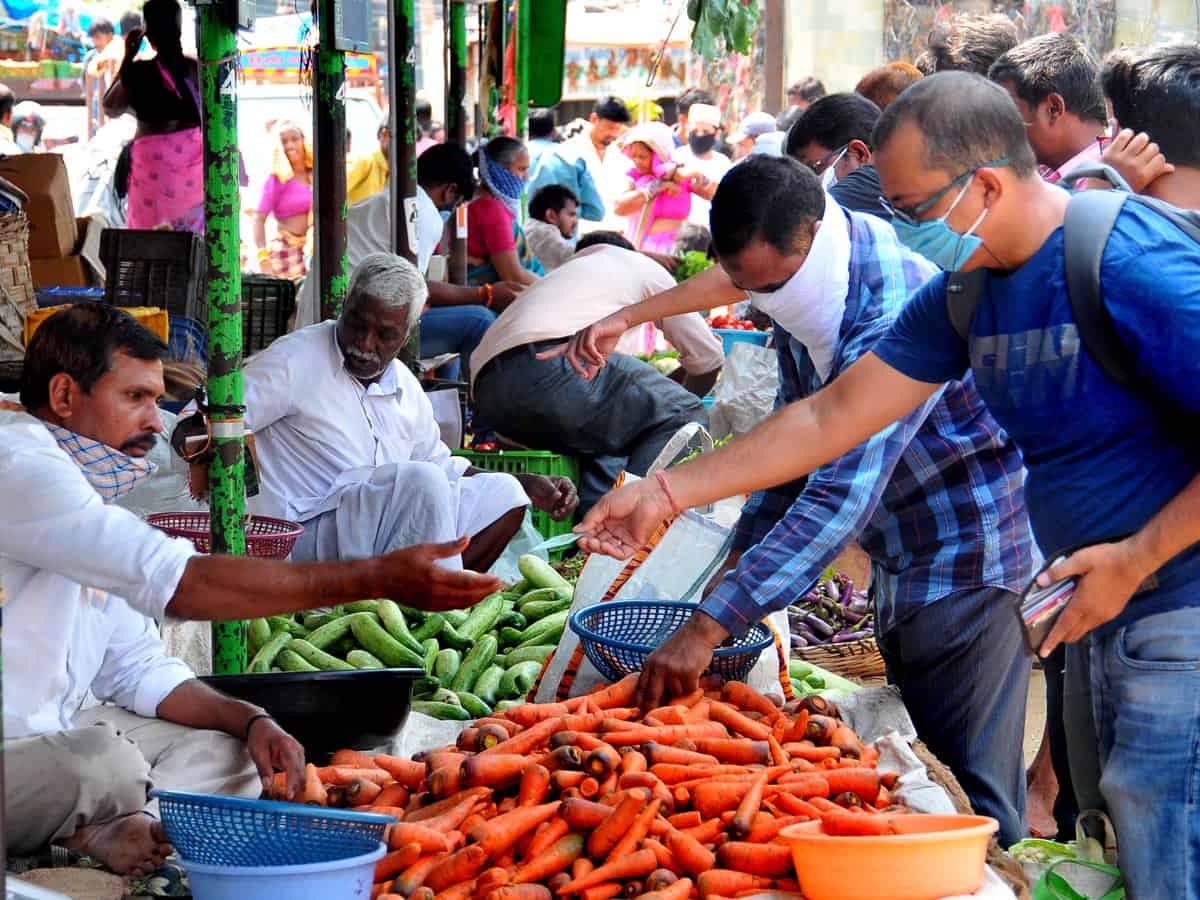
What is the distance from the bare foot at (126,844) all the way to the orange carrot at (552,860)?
777mm

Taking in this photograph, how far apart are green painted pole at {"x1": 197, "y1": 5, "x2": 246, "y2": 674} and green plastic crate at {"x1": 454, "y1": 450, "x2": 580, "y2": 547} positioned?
2.35 m

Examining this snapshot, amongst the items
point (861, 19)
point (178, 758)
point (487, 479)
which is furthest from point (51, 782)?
point (861, 19)

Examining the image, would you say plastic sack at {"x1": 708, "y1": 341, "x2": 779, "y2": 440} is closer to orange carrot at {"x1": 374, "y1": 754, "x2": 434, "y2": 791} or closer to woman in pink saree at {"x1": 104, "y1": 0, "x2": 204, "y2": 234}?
woman in pink saree at {"x1": 104, "y1": 0, "x2": 204, "y2": 234}

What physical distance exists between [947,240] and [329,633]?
9.22 ft

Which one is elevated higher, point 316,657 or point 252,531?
point 252,531

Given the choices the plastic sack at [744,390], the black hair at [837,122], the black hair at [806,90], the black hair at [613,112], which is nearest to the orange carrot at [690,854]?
the black hair at [837,122]

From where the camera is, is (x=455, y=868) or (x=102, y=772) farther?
(x=102, y=772)

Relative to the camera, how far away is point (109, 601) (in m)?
3.09

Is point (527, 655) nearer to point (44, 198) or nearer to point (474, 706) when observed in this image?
point (474, 706)

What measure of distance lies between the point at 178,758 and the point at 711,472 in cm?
129

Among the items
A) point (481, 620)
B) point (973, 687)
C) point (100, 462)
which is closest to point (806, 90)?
point (481, 620)

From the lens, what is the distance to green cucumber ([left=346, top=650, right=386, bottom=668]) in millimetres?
4348

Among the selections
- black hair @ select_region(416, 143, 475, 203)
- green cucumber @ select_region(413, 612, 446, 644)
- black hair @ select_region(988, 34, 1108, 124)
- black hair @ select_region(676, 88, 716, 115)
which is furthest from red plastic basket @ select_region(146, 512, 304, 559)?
black hair @ select_region(676, 88, 716, 115)

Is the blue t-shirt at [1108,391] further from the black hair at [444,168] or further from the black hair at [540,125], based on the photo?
the black hair at [540,125]
